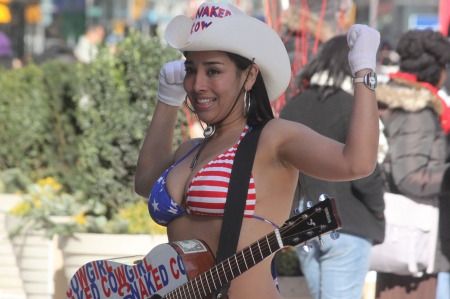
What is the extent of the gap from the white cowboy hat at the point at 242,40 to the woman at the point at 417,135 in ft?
6.77

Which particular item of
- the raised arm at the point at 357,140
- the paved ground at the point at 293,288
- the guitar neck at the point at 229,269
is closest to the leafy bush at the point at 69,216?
the paved ground at the point at 293,288

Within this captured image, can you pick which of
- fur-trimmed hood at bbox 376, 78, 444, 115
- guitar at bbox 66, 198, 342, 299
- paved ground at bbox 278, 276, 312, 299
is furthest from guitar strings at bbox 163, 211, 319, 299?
fur-trimmed hood at bbox 376, 78, 444, 115

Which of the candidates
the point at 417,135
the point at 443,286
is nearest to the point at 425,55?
the point at 417,135

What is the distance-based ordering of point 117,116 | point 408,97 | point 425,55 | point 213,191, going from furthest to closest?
1. point 117,116
2. point 425,55
3. point 408,97
4. point 213,191

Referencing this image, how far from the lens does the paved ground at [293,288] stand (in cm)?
477

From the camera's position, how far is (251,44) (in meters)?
2.66

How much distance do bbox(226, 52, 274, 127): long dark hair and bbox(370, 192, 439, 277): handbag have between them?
84.0 inches

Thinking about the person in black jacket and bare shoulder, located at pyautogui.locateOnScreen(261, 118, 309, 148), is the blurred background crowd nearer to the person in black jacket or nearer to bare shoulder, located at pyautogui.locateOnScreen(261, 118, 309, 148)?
the person in black jacket

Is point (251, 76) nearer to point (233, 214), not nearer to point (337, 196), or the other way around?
point (233, 214)

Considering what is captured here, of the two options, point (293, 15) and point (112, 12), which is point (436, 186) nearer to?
point (293, 15)

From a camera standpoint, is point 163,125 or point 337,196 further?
point 337,196

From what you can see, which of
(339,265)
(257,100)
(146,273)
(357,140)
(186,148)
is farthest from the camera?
(339,265)

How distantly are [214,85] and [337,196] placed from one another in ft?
5.84

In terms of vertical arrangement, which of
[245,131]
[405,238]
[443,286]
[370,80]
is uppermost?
[370,80]
